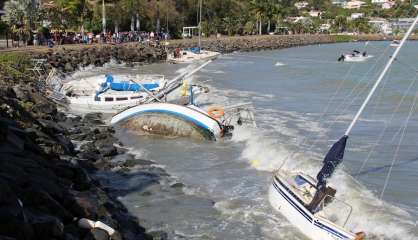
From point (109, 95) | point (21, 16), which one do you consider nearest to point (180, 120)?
point (109, 95)

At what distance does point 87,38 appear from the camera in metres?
73.2

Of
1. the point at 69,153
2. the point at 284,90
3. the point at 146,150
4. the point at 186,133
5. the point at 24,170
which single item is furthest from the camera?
the point at 284,90

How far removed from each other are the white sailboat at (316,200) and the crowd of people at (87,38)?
49422mm

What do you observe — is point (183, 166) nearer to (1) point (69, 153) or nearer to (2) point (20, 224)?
(1) point (69, 153)

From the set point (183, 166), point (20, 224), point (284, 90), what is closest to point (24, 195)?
point (20, 224)

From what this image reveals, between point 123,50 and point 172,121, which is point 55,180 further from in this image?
point 123,50

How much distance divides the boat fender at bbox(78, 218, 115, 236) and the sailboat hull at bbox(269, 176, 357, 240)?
5.17m

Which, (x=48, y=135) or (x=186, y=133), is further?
(x=186, y=133)

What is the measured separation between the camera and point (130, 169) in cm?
2109

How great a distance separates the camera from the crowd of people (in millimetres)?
63719

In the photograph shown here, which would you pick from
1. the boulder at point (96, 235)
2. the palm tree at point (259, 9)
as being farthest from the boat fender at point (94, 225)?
the palm tree at point (259, 9)

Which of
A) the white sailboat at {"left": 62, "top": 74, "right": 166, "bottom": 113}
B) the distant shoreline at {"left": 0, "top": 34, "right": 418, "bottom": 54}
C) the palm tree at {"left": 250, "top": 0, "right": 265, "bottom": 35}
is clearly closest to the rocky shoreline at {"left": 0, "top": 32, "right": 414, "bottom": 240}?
the white sailboat at {"left": 62, "top": 74, "right": 166, "bottom": 113}

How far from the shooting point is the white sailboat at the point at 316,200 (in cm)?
1410

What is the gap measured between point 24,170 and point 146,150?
1132cm
